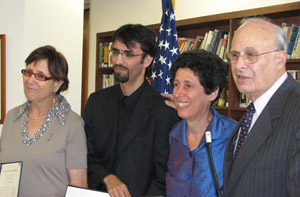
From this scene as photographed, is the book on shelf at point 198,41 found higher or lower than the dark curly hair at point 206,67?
higher

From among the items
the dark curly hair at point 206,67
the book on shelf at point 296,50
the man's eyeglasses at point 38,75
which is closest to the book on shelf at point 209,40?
the book on shelf at point 296,50

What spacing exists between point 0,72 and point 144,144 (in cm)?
185

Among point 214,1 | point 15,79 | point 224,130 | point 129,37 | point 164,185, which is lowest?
point 164,185

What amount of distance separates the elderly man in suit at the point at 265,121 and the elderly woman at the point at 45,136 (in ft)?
3.11

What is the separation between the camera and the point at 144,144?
1.92 m

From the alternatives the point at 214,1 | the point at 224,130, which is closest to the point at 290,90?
the point at 224,130

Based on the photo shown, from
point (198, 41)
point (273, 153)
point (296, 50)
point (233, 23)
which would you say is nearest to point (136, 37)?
point (273, 153)

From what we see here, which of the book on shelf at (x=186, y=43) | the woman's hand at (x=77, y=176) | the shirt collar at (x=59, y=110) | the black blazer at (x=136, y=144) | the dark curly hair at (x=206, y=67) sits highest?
the book on shelf at (x=186, y=43)

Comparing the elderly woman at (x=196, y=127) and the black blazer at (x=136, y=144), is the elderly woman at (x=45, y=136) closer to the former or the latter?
the black blazer at (x=136, y=144)

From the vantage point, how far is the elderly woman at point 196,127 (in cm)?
165

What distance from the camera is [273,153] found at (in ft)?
3.84

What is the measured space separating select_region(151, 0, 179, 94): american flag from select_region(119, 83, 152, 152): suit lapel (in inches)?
44.5

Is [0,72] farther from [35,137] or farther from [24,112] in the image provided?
[35,137]

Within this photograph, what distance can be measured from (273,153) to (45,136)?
4.44 feet
